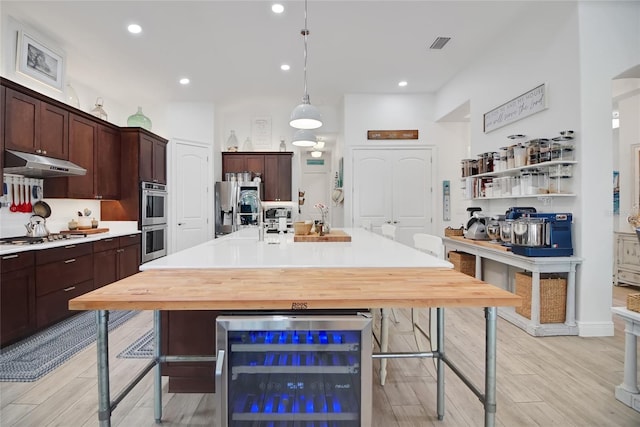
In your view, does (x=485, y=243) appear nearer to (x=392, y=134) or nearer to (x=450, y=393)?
(x=450, y=393)

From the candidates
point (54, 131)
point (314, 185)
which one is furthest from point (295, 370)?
point (314, 185)

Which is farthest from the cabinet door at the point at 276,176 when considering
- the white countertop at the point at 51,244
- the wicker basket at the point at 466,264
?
the wicker basket at the point at 466,264

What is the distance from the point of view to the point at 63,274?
348cm

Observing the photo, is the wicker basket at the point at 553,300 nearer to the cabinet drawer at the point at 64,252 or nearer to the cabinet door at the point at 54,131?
the cabinet drawer at the point at 64,252

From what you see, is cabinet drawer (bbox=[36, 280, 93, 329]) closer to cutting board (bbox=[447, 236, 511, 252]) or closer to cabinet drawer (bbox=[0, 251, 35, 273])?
cabinet drawer (bbox=[0, 251, 35, 273])

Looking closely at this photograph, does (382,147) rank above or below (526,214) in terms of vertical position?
above

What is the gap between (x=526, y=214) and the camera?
127 inches

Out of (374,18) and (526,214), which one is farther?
(374,18)

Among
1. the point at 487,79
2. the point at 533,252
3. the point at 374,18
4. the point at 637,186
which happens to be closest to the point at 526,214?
the point at 533,252

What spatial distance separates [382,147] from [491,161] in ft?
7.25

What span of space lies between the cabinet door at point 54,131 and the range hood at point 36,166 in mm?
98

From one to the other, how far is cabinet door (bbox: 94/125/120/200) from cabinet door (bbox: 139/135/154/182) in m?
0.31

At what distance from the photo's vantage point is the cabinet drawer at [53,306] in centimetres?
319

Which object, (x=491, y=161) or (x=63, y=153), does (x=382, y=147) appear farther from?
(x=63, y=153)
